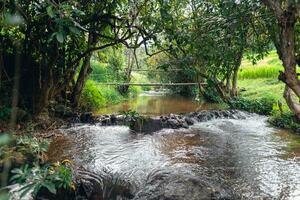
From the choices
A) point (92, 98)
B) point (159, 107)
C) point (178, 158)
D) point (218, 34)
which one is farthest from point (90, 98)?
point (218, 34)

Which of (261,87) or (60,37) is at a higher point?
(60,37)

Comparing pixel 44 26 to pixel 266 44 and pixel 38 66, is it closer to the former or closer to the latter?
pixel 38 66

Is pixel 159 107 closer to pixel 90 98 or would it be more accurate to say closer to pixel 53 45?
pixel 90 98

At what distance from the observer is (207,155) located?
8.09 metres

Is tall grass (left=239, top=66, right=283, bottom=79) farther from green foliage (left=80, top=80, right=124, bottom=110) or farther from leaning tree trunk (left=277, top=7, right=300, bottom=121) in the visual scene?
leaning tree trunk (left=277, top=7, right=300, bottom=121)

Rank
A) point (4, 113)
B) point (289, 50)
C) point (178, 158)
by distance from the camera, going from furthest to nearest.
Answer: point (4, 113), point (178, 158), point (289, 50)

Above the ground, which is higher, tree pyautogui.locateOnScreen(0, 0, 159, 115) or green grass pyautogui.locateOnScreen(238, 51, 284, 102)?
tree pyautogui.locateOnScreen(0, 0, 159, 115)

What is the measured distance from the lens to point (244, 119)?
13359 mm

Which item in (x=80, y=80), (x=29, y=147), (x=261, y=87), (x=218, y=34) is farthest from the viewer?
(x=261, y=87)

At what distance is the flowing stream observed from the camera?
5715 millimetres

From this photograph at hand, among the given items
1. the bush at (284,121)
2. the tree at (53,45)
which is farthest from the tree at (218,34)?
the bush at (284,121)

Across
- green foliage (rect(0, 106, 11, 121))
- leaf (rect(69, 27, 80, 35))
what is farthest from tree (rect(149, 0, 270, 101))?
green foliage (rect(0, 106, 11, 121))

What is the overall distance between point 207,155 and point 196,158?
0.42 meters

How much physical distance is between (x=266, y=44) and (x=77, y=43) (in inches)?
225
